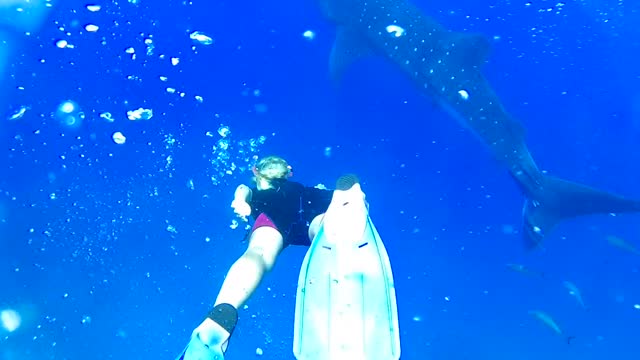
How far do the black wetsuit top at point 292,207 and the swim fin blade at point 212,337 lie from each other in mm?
1690

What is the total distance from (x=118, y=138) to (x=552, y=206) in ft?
63.3

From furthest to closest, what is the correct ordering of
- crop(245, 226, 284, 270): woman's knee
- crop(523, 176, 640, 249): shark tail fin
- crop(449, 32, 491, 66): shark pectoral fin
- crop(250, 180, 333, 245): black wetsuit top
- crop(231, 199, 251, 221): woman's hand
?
crop(449, 32, 491, 66): shark pectoral fin
crop(523, 176, 640, 249): shark tail fin
crop(250, 180, 333, 245): black wetsuit top
crop(231, 199, 251, 221): woman's hand
crop(245, 226, 284, 270): woman's knee

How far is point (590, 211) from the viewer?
10562mm

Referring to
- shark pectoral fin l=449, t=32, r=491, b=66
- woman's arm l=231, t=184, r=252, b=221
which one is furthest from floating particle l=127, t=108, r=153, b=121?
woman's arm l=231, t=184, r=252, b=221

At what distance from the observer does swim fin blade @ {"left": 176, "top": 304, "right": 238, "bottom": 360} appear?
4.30m

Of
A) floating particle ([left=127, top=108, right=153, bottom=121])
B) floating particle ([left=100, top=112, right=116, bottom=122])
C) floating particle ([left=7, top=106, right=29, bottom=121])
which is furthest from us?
floating particle ([left=127, top=108, right=153, bottom=121])

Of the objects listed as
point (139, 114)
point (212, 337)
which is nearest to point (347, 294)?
point (212, 337)

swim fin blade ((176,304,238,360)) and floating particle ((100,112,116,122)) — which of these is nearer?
swim fin blade ((176,304,238,360))

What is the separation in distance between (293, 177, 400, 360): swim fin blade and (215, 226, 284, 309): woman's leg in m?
0.44

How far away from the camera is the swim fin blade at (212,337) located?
14.1ft

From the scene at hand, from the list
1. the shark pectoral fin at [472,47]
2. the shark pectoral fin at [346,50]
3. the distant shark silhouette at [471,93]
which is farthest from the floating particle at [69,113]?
the shark pectoral fin at [472,47]

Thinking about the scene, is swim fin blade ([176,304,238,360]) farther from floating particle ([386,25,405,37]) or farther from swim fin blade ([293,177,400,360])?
floating particle ([386,25,405,37])

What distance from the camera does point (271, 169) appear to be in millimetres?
6535

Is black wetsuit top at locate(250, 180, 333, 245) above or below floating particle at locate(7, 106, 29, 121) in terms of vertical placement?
above
